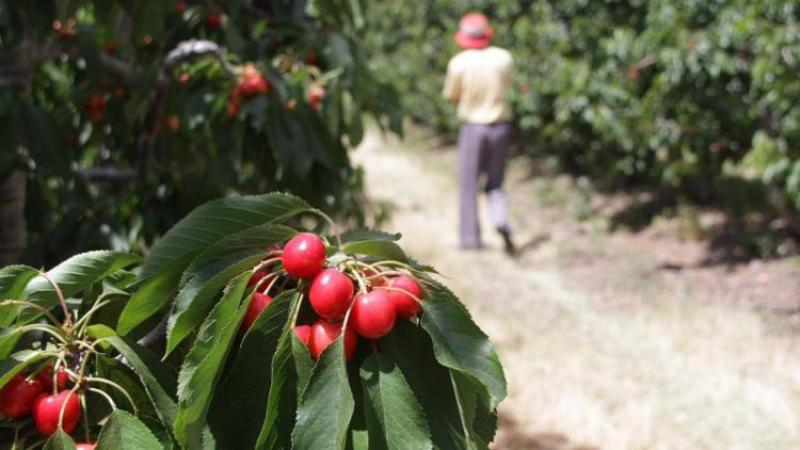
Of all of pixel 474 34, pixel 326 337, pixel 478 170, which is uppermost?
pixel 474 34

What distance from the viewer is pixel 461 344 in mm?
880

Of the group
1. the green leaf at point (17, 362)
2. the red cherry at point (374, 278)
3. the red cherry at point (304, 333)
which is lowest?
the green leaf at point (17, 362)

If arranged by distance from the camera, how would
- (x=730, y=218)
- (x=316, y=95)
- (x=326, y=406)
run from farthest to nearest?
(x=730, y=218), (x=316, y=95), (x=326, y=406)

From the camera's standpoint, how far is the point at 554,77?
22.5 feet

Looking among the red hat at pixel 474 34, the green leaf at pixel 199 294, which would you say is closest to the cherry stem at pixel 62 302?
the green leaf at pixel 199 294

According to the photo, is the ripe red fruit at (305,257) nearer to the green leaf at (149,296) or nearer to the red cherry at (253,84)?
the green leaf at (149,296)

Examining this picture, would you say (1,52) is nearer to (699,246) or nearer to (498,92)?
(498,92)

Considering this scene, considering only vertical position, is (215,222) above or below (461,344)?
above

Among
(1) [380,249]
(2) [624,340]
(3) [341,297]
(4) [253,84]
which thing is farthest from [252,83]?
(2) [624,340]

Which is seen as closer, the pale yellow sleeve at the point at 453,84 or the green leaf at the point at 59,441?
the green leaf at the point at 59,441

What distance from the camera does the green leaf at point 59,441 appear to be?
0.87 m

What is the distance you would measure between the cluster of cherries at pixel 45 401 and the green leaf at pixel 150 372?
71 mm

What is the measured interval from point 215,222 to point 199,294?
0.40ft

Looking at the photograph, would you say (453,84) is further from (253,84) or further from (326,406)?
(326,406)
